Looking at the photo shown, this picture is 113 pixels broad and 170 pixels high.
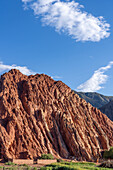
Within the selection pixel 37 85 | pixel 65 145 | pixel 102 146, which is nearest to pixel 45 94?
pixel 37 85

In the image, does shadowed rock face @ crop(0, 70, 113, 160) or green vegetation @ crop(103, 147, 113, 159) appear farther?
green vegetation @ crop(103, 147, 113, 159)

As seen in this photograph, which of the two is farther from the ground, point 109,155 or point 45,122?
point 45,122

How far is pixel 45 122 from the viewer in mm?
63562

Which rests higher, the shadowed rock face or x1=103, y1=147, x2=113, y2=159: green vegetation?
Result: the shadowed rock face

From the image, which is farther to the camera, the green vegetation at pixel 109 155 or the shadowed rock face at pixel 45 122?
the green vegetation at pixel 109 155

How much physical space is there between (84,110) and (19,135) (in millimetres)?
31329

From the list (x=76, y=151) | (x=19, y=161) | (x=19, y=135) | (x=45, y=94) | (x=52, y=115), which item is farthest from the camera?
(x=45, y=94)

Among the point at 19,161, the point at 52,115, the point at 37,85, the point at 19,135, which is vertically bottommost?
the point at 19,161

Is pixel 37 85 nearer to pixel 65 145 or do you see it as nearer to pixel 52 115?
pixel 52 115

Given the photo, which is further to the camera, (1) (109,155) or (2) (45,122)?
(2) (45,122)

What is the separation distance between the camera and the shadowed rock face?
180 ft

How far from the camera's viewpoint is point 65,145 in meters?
63.0

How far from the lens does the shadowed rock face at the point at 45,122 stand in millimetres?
54906

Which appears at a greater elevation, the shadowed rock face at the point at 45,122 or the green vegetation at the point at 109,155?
the shadowed rock face at the point at 45,122
